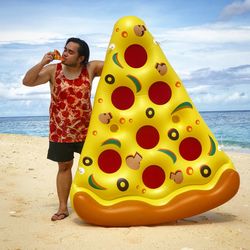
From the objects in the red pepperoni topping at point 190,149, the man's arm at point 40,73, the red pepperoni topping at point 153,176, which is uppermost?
the man's arm at point 40,73

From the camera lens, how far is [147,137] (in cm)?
350

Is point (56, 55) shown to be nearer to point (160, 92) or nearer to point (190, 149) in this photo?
point (160, 92)

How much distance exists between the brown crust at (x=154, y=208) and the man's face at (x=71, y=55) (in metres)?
1.03

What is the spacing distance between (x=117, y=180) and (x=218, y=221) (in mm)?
903

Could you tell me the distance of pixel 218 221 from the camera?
361 centimetres

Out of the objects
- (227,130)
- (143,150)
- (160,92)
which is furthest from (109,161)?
(227,130)

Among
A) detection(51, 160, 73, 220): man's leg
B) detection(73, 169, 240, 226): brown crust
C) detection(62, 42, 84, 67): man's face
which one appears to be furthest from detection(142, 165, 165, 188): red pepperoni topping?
detection(62, 42, 84, 67): man's face

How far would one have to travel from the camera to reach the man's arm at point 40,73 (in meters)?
3.54

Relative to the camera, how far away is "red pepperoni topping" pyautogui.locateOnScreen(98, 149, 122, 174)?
3469 mm

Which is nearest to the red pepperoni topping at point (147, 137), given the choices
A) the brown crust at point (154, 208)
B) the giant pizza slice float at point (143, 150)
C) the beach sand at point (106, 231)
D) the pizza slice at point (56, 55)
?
the giant pizza slice float at point (143, 150)

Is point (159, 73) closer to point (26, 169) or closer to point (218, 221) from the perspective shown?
point (218, 221)

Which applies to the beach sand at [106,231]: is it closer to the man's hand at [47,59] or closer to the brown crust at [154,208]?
the brown crust at [154,208]

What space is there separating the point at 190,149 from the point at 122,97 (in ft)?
2.21

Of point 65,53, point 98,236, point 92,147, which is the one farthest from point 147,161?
point 65,53
